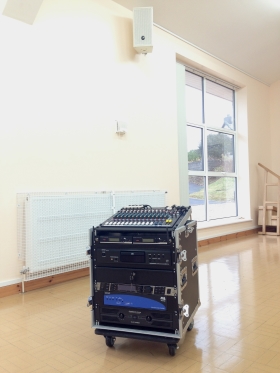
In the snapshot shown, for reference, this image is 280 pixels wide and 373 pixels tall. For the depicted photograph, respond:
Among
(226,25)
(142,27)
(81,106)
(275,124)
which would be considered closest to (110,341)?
(81,106)

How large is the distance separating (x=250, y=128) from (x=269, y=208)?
175 centimetres

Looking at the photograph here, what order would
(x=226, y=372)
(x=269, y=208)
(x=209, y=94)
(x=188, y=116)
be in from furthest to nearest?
(x=269, y=208)
(x=209, y=94)
(x=188, y=116)
(x=226, y=372)

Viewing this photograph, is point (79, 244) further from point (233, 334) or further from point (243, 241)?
point (243, 241)

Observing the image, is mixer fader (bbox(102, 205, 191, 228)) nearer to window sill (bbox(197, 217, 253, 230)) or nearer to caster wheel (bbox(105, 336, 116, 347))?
caster wheel (bbox(105, 336, 116, 347))

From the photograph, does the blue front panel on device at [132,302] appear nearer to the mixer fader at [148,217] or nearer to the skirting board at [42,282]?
the mixer fader at [148,217]

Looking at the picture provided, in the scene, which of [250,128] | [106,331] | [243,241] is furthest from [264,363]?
[250,128]

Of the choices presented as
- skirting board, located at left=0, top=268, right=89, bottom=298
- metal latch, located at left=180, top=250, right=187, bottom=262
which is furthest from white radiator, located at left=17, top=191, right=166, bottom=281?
metal latch, located at left=180, top=250, right=187, bottom=262

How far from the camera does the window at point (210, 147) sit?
6117 mm

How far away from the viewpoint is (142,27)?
173 inches

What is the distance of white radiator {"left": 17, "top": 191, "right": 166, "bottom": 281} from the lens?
10.7ft

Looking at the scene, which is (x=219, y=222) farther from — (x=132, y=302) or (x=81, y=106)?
(x=132, y=302)

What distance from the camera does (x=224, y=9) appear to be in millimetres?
4996

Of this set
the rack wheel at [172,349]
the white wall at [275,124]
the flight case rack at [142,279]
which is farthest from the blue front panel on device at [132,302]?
the white wall at [275,124]

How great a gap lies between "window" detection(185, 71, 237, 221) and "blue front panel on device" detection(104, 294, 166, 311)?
13.8ft
